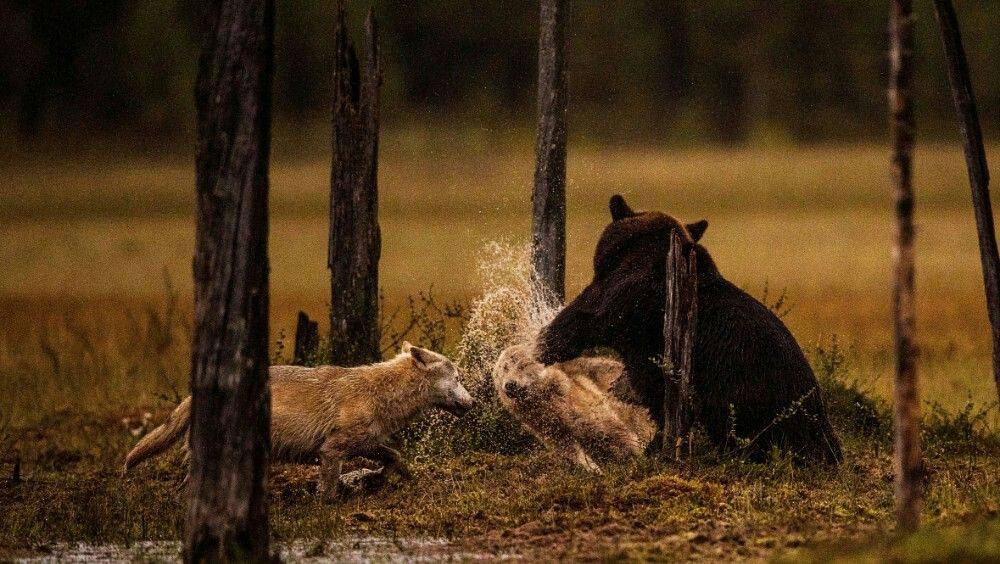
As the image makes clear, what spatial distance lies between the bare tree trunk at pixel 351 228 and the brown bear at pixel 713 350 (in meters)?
2.42

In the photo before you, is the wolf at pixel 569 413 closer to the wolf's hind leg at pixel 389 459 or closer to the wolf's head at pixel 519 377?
the wolf's head at pixel 519 377

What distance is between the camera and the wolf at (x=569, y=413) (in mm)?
10898

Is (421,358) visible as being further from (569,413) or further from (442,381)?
(569,413)

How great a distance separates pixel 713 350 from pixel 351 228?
155 inches

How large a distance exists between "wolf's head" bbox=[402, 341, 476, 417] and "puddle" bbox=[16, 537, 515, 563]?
2.07 metres

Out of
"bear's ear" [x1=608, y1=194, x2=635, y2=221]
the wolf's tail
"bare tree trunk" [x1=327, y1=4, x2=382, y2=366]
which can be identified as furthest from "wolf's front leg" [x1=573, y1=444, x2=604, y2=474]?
the wolf's tail

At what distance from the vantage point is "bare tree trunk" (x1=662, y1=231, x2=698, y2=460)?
33.4 feet

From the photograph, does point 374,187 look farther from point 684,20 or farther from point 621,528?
point 684,20

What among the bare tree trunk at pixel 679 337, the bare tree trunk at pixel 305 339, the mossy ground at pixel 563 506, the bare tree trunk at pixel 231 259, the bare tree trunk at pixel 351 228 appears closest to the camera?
the bare tree trunk at pixel 231 259

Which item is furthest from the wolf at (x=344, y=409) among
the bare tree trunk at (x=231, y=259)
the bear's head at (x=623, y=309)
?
the bare tree trunk at (x=231, y=259)

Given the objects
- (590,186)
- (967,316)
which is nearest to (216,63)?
(967,316)

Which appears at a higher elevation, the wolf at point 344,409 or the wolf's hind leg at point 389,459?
the wolf at point 344,409

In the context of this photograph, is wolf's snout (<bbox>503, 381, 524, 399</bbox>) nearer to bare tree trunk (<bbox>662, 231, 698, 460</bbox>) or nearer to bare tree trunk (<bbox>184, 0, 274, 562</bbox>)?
bare tree trunk (<bbox>662, 231, 698, 460</bbox>)

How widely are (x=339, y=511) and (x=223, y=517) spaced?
258 centimetres
